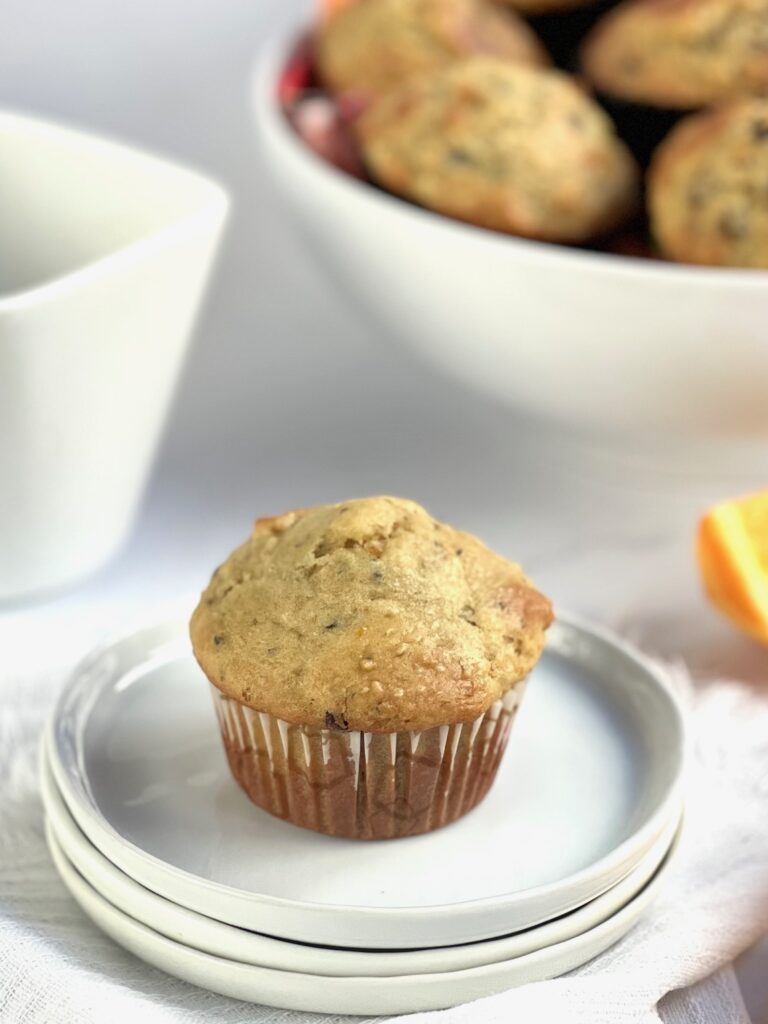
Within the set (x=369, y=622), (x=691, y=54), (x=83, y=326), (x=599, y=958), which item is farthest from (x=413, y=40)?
(x=599, y=958)

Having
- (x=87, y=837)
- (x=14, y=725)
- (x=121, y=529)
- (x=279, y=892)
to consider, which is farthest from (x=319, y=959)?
(x=121, y=529)

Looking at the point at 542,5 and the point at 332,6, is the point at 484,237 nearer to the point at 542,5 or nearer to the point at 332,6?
the point at 542,5

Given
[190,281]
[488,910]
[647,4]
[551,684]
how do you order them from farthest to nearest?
1. [647,4]
2. [190,281]
3. [551,684]
4. [488,910]

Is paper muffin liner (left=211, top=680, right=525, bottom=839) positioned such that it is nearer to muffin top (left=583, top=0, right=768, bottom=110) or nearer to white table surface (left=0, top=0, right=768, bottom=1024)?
white table surface (left=0, top=0, right=768, bottom=1024)

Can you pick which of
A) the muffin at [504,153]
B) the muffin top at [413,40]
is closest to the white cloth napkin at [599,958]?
the muffin at [504,153]

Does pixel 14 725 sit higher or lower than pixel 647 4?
lower

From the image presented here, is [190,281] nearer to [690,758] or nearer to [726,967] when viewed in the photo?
[690,758]
